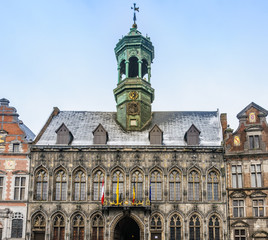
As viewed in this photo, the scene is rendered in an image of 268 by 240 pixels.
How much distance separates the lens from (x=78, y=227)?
39812 millimetres

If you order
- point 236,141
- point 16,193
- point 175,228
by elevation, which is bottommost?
point 175,228

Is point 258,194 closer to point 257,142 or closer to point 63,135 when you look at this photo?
point 257,142

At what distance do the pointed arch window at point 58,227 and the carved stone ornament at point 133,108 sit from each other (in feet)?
44.8

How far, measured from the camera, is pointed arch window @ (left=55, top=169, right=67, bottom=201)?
40.6 m

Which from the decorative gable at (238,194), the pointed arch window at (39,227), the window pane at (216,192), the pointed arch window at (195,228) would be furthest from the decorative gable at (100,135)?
the decorative gable at (238,194)

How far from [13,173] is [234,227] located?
2231 cm

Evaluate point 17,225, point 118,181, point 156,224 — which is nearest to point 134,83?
point 118,181

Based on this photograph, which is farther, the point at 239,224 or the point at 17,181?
the point at 17,181

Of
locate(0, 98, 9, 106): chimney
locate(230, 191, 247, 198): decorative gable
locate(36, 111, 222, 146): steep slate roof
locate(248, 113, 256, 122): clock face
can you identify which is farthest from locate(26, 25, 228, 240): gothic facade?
locate(0, 98, 9, 106): chimney

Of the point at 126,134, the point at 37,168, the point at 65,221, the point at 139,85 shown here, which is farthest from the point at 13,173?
the point at 139,85

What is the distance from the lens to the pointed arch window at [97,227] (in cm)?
3966

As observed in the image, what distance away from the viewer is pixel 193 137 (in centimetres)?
4231

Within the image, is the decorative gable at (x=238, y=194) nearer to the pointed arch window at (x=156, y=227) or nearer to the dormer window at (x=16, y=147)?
the pointed arch window at (x=156, y=227)

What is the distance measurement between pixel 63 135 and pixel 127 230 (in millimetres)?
11993
